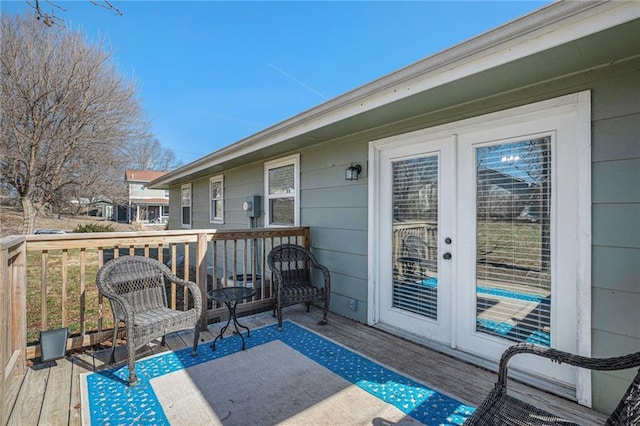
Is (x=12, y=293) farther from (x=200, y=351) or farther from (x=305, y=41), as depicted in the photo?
(x=305, y=41)

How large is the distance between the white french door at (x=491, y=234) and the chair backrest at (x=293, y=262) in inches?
37.0

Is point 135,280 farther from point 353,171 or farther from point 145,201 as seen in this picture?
point 145,201

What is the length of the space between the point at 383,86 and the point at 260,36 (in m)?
6.77

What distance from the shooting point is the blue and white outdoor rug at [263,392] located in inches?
78.2

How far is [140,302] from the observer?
2.87 metres

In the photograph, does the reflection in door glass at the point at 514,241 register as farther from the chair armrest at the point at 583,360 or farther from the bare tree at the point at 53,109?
the bare tree at the point at 53,109

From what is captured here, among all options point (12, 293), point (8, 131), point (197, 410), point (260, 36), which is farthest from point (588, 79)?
point (8, 131)

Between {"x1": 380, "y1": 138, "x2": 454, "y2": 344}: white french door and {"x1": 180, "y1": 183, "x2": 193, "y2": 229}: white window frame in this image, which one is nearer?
{"x1": 380, "y1": 138, "x2": 454, "y2": 344}: white french door

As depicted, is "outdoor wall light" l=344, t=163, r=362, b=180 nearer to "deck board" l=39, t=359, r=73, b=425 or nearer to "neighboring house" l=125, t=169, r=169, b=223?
"deck board" l=39, t=359, r=73, b=425

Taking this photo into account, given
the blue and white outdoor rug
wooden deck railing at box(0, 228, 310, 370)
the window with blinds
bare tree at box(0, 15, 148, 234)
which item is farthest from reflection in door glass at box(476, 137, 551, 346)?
bare tree at box(0, 15, 148, 234)

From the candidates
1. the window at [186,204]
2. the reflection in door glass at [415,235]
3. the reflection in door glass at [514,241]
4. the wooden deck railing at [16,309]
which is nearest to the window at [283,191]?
the reflection in door glass at [415,235]

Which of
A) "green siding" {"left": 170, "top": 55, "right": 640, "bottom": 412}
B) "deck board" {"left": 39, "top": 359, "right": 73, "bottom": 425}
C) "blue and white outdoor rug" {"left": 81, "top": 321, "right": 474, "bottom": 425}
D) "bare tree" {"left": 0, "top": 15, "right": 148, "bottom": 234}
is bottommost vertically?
"blue and white outdoor rug" {"left": 81, "top": 321, "right": 474, "bottom": 425}

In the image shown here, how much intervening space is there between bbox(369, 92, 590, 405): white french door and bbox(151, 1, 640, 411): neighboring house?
0.04 feet

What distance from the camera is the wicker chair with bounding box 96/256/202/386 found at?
7.75ft
